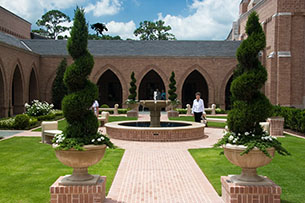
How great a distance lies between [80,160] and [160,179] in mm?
2460

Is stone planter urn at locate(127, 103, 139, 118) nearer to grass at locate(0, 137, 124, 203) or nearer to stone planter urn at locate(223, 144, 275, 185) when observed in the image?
grass at locate(0, 137, 124, 203)

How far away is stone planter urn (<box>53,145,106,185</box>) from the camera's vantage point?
507cm

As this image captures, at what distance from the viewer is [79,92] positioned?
17.9 ft

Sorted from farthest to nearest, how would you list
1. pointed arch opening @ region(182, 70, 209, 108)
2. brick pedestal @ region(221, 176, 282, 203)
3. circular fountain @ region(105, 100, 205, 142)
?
pointed arch opening @ region(182, 70, 209, 108) < circular fountain @ region(105, 100, 205, 142) < brick pedestal @ region(221, 176, 282, 203)

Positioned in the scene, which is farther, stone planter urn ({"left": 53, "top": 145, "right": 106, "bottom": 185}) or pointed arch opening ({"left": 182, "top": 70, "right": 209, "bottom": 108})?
pointed arch opening ({"left": 182, "top": 70, "right": 209, "bottom": 108})

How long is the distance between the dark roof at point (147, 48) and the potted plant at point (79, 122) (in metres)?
26.3

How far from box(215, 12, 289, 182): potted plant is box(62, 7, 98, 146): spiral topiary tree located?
7.60ft

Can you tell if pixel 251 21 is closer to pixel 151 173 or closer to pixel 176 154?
pixel 151 173

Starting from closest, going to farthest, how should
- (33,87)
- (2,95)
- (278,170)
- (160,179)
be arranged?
(160,179) < (278,170) < (2,95) < (33,87)

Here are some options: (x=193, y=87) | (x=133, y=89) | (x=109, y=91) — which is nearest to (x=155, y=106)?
(x=133, y=89)

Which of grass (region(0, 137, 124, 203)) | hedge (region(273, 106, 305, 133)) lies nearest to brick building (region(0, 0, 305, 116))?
hedge (region(273, 106, 305, 133))

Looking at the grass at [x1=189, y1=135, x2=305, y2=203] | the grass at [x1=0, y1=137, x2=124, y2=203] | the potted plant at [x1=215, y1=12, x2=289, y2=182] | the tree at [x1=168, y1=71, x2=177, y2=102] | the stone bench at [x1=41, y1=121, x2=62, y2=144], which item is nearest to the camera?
the potted plant at [x1=215, y1=12, x2=289, y2=182]

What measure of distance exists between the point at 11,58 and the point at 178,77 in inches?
592

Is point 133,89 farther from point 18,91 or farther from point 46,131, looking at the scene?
point 46,131
